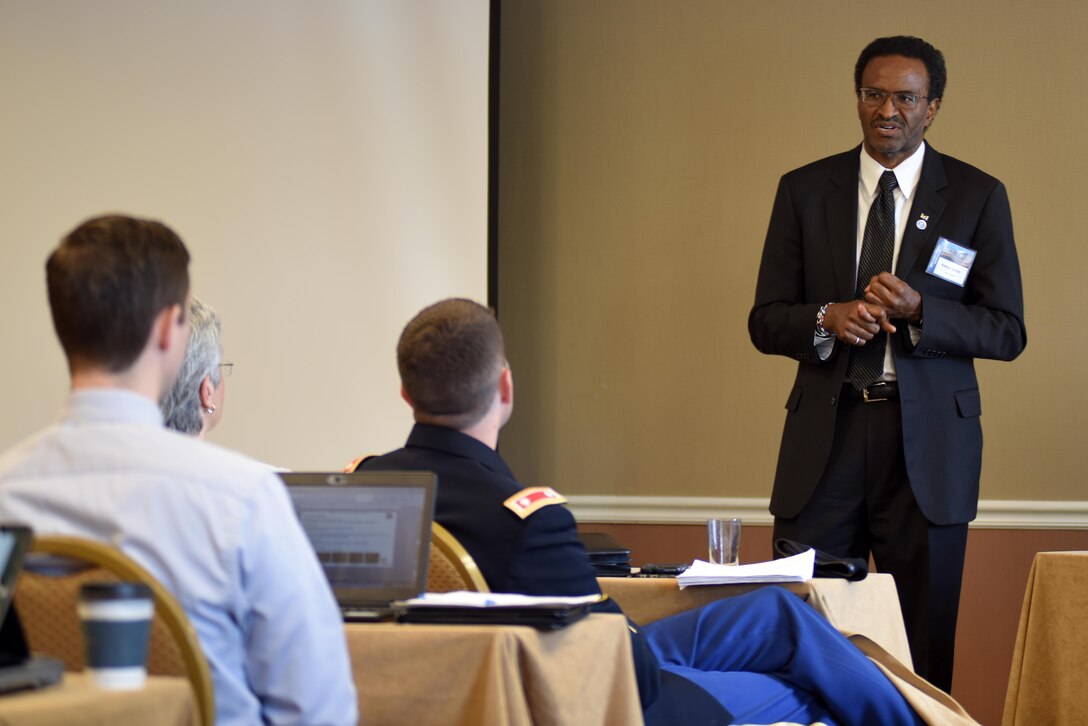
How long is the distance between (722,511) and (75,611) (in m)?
3.39

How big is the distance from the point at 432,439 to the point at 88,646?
2.86ft

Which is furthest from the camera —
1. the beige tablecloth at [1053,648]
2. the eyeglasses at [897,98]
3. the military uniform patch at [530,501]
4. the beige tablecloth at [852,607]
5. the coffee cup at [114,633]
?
the eyeglasses at [897,98]

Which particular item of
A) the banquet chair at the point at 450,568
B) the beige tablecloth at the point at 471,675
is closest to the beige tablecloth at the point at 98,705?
the beige tablecloth at the point at 471,675

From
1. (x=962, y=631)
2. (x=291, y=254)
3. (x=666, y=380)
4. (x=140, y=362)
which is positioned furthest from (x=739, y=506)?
(x=140, y=362)

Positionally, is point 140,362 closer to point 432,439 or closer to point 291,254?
point 432,439

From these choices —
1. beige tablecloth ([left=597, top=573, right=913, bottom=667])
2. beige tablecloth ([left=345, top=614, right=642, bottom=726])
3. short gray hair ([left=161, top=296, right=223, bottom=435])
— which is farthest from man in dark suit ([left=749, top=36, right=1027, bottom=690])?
beige tablecloth ([left=345, top=614, right=642, bottom=726])

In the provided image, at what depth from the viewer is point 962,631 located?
4.28 m

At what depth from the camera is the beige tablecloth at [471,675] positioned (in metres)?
1.41

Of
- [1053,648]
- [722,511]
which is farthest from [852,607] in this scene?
[722,511]

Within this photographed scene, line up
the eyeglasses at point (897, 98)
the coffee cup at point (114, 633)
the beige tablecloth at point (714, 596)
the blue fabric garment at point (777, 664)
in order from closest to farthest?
the coffee cup at point (114, 633), the blue fabric garment at point (777, 664), the beige tablecloth at point (714, 596), the eyeglasses at point (897, 98)

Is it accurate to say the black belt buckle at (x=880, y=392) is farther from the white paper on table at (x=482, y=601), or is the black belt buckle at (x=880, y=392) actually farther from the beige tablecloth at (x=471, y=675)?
the beige tablecloth at (x=471, y=675)

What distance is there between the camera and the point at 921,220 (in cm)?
335

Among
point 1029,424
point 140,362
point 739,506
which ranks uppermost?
point 140,362

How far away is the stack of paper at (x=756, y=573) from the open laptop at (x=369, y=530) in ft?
2.85
